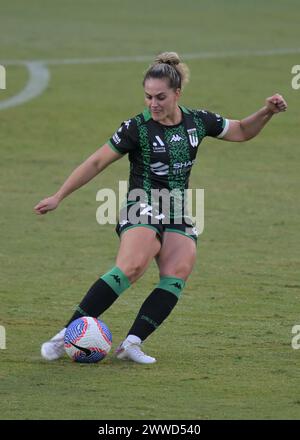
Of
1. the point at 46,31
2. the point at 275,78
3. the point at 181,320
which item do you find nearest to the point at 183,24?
the point at 46,31

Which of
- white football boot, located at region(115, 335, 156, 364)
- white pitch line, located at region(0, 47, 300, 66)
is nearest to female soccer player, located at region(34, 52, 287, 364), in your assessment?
white football boot, located at region(115, 335, 156, 364)

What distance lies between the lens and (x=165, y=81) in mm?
9164

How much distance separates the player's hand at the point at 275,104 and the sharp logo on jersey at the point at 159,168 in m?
0.99

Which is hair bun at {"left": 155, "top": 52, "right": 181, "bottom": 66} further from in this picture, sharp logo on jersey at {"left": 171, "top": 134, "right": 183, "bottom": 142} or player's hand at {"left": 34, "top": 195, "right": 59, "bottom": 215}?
player's hand at {"left": 34, "top": 195, "right": 59, "bottom": 215}

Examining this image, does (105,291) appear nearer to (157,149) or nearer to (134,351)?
(134,351)

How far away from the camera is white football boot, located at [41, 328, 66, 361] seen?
926cm

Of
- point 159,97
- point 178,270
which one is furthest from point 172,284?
point 159,97

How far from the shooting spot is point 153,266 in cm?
1425

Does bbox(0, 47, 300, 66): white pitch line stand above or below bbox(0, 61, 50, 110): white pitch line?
above

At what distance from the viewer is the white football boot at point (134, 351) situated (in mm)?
9219

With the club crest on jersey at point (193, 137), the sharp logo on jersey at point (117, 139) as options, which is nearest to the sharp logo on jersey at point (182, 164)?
the club crest on jersey at point (193, 137)

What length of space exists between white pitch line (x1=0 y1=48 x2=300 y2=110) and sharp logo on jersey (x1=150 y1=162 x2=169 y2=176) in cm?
1948

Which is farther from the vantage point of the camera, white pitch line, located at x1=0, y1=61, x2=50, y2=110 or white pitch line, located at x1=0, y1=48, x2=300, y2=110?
white pitch line, located at x1=0, y1=48, x2=300, y2=110
